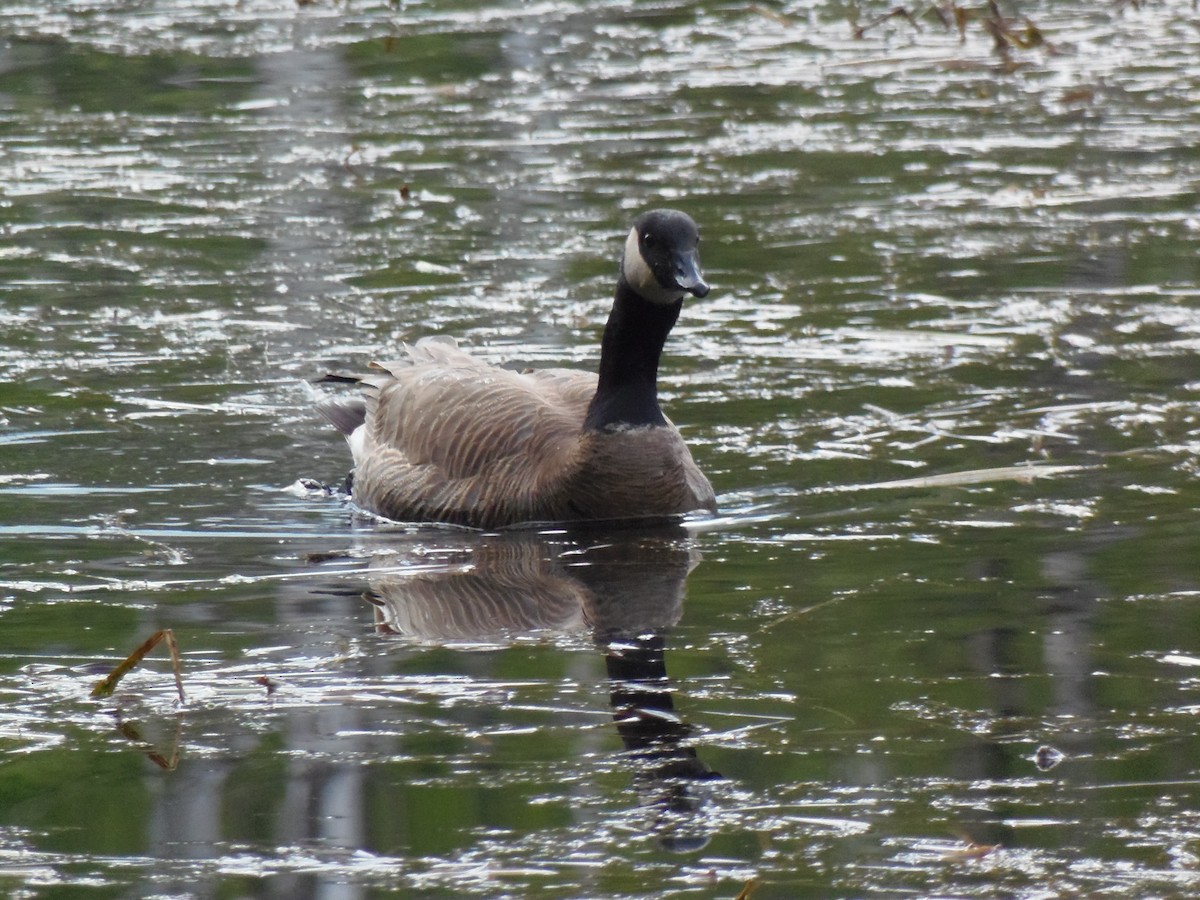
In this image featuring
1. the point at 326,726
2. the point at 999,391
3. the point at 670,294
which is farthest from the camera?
the point at 999,391

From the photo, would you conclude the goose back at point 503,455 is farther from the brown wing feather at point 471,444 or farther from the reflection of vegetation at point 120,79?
the reflection of vegetation at point 120,79

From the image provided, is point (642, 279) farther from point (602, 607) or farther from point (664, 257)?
point (602, 607)

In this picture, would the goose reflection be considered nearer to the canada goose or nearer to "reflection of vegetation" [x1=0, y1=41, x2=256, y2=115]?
the canada goose

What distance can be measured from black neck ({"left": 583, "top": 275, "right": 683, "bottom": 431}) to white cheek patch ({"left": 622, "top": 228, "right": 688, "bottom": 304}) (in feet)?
0.14

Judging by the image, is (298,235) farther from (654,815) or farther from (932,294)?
(654,815)

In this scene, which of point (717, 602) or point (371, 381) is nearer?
point (717, 602)

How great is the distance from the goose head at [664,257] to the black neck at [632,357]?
66 millimetres

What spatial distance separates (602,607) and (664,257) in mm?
1720

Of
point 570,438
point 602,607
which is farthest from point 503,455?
point 602,607

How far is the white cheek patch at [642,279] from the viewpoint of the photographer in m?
8.37

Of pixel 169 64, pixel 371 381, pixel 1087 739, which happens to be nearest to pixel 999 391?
pixel 371 381

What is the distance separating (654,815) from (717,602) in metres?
2.06

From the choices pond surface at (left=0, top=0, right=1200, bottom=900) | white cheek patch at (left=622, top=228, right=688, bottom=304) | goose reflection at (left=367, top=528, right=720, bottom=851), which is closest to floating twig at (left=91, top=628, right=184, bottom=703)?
pond surface at (left=0, top=0, right=1200, bottom=900)

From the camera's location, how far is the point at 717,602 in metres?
7.06
